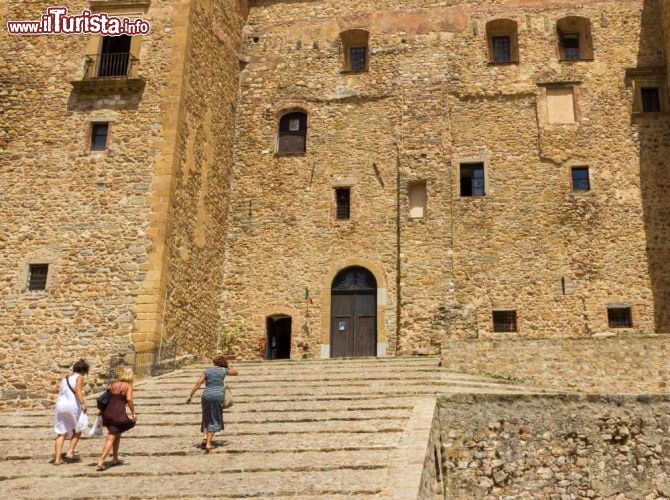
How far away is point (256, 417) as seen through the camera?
8992mm

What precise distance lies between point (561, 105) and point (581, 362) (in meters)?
7.81

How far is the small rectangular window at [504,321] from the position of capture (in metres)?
15.5

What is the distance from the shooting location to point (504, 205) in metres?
16.3

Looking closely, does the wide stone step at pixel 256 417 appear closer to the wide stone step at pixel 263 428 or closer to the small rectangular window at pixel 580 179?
the wide stone step at pixel 263 428

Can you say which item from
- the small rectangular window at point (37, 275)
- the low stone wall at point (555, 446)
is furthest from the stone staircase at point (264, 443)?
the small rectangular window at point (37, 275)

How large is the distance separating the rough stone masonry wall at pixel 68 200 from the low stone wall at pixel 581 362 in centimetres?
696

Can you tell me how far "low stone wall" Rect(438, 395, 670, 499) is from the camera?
7973mm

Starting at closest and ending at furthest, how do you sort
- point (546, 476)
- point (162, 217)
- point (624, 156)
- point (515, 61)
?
1. point (546, 476)
2. point (162, 217)
3. point (624, 156)
4. point (515, 61)

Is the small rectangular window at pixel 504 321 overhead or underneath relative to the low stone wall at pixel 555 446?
overhead

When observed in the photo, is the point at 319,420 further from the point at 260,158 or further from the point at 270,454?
the point at 260,158

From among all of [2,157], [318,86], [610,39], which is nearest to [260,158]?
[318,86]

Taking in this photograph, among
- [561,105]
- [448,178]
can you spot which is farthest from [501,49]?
[448,178]

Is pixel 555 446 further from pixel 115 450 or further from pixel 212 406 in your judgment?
pixel 115 450

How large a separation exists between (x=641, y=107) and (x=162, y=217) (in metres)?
12.2
